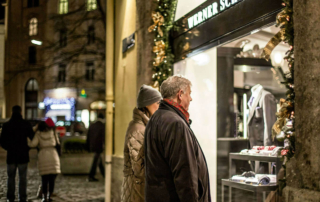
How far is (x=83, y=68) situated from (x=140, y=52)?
23.1 meters

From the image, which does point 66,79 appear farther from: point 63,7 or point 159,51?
point 159,51

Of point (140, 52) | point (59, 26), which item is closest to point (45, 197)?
point (140, 52)

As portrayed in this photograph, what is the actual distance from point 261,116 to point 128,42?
2872 millimetres

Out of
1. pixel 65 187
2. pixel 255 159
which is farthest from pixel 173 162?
pixel 65 187

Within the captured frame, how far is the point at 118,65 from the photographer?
340 inches

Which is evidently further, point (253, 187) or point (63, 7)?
point (63, 7)

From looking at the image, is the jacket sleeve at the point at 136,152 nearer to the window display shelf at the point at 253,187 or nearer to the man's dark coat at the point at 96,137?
the window display shelf at the point at 253,187

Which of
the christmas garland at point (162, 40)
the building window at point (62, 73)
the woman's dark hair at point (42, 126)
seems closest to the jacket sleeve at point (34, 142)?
the woman's dark hair at point (42, 126)

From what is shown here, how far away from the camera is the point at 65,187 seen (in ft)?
33.8

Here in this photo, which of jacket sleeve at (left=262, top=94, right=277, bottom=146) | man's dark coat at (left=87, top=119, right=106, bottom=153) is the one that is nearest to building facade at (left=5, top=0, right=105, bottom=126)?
man's dark coat at (left=87, top=119, right=106, bottom=153)

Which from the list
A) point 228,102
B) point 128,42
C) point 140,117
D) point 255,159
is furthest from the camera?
point 128,42

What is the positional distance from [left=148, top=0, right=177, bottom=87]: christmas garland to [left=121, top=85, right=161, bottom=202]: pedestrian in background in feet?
7.93

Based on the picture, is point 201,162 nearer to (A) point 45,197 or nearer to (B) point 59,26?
(A) point 45,197

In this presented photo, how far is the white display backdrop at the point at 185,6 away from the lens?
5.89 m
